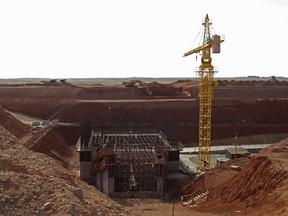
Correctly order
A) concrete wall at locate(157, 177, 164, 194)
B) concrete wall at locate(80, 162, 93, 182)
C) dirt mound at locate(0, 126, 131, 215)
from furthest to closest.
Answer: concrete wall at locate(80, 162, 93, 182) → concrete wall at locate(157, 177, 164, 194) → dirt mound at locate(0, 126, 131, 215)

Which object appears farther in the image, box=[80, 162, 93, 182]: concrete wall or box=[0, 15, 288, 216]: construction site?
box=[80, 162, 93, 182]: concrete wall

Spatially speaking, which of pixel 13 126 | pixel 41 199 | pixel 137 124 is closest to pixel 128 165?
pixel 13 126

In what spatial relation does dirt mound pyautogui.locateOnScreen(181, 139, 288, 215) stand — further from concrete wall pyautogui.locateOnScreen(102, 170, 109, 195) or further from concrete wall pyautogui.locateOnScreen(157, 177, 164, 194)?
concrete wall pyautogui.locateOnScreen(102, 170, 109, 195)

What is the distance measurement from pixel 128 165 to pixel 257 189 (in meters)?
11.1

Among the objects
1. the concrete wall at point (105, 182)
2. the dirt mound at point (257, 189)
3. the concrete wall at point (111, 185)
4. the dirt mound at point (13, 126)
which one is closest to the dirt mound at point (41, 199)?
the dirt mound at point (257, 189)

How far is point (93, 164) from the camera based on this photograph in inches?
1296

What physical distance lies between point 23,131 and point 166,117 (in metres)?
18.5

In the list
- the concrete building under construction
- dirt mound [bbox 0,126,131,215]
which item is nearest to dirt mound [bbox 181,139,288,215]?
the concrete building under construction

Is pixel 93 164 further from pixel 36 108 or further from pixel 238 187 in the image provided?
pixel 36 108

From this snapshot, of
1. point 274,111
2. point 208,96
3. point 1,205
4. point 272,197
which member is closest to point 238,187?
point 272,197

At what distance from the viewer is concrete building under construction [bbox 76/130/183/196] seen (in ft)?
98.6

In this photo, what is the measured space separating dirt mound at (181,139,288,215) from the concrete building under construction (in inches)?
204

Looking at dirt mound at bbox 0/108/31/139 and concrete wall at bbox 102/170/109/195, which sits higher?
dirt mound at bbox 0/108/31/139

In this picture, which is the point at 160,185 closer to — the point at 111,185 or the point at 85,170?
the point at 111,185
